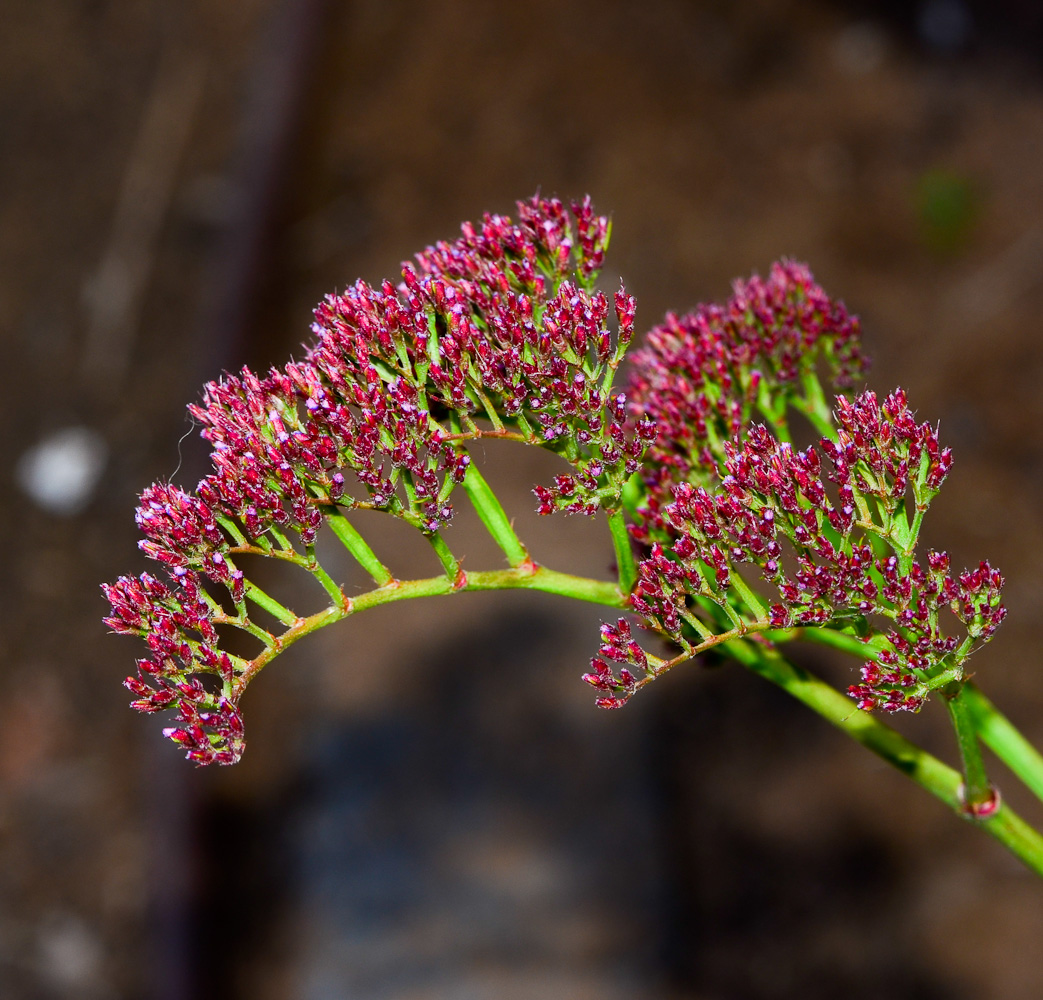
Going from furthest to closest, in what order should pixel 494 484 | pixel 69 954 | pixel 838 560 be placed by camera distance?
pixel 494 484, pixel 69 954, pixel 838 560

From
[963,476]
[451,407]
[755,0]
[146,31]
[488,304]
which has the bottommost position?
[451,407]

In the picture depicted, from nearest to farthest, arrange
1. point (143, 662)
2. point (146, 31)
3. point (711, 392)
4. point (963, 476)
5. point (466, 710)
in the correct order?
point (143, 662) < point (711, 392) < point (963, 476) < point (466, 710) < point (146, 31)

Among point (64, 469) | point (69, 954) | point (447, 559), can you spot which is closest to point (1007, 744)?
point (447, 559)

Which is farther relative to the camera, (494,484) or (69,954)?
(494,484)

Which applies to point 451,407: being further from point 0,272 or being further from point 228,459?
point 0,272

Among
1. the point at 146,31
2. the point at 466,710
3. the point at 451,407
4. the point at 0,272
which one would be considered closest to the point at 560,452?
the point at 451,407

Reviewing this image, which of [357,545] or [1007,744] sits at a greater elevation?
[357,545]

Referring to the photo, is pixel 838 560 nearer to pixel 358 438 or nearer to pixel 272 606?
pixel 358 438
